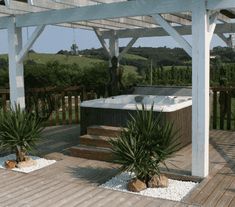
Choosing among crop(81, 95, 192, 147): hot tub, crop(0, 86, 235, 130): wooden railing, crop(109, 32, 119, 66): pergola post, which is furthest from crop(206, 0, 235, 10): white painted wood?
crop(109, 32, 119, 66): pergola post

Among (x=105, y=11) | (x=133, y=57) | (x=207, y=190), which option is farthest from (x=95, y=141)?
(x=133, y=57)

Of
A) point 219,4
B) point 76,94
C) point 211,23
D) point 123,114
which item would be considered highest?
point 219,4

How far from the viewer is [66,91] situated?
10.4m

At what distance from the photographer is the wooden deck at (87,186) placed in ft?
14.4

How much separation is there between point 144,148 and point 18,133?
7.14ft

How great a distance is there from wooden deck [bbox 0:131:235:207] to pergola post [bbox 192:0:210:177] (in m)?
0.35

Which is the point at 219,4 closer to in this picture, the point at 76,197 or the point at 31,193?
the point at 76,197

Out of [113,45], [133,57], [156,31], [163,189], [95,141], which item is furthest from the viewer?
[133,57]

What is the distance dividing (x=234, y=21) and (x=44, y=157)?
18.7 ft

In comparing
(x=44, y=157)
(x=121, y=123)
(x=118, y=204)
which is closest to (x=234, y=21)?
(x=121, y=123)

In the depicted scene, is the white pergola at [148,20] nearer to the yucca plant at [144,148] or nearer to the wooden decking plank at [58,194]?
the yucca plant at [144,148]

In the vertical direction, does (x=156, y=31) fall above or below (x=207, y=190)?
above

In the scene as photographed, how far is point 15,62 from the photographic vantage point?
23.0 ft

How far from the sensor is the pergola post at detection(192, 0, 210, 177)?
16.4 feet
